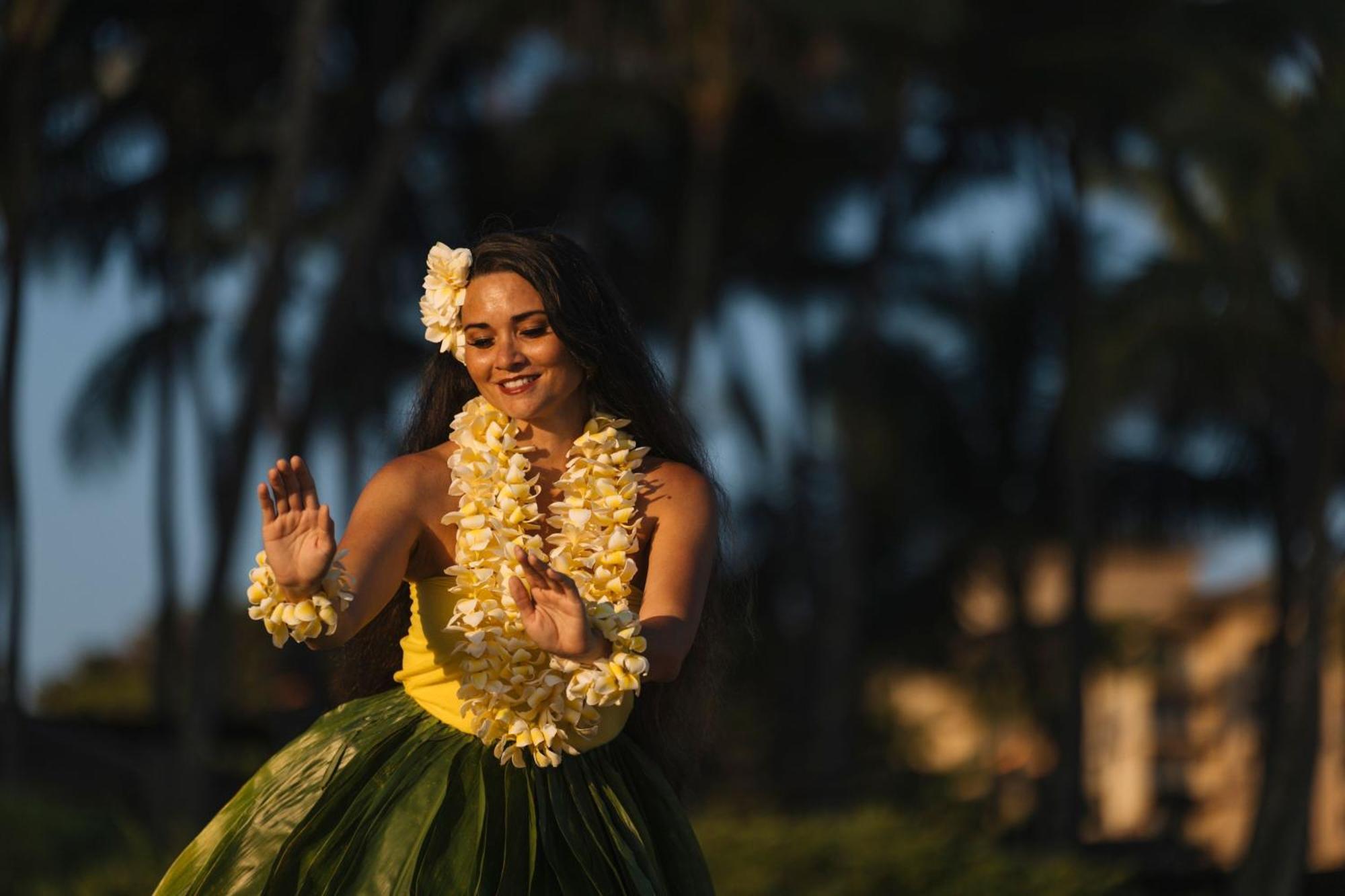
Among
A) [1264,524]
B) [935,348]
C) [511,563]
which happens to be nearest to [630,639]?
[511,563]

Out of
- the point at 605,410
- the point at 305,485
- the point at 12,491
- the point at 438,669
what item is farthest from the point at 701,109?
the point at 305,485

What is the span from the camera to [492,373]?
133 inches

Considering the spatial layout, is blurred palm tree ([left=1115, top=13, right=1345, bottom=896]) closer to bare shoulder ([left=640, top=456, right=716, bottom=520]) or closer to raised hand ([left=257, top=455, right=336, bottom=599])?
bare shoulder ([left=640, top=456, right=716, bottom=520])

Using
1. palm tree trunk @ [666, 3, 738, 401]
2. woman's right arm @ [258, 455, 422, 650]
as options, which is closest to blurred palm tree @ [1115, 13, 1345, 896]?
palm tree trunk @ [666, 3, 738, 401]

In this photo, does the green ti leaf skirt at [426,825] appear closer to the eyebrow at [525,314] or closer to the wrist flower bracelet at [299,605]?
the wrist flower bracelet at [299,605]

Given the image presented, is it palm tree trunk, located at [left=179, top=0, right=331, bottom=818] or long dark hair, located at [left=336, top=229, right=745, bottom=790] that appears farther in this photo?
palm tree trunk, located at [left=179, top=0, right=331, bottom=818]

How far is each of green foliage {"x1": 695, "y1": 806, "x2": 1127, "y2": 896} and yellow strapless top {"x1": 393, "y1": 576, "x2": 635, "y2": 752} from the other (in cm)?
567

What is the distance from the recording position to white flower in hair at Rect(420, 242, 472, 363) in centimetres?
343

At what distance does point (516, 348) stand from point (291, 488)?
1.54 ft

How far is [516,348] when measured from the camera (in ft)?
11.1

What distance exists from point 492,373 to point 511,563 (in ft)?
1.10

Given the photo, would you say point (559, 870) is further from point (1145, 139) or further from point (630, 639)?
point (1145, 139)

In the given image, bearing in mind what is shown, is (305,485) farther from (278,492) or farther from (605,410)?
(605,410)

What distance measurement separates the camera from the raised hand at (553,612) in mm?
2984
